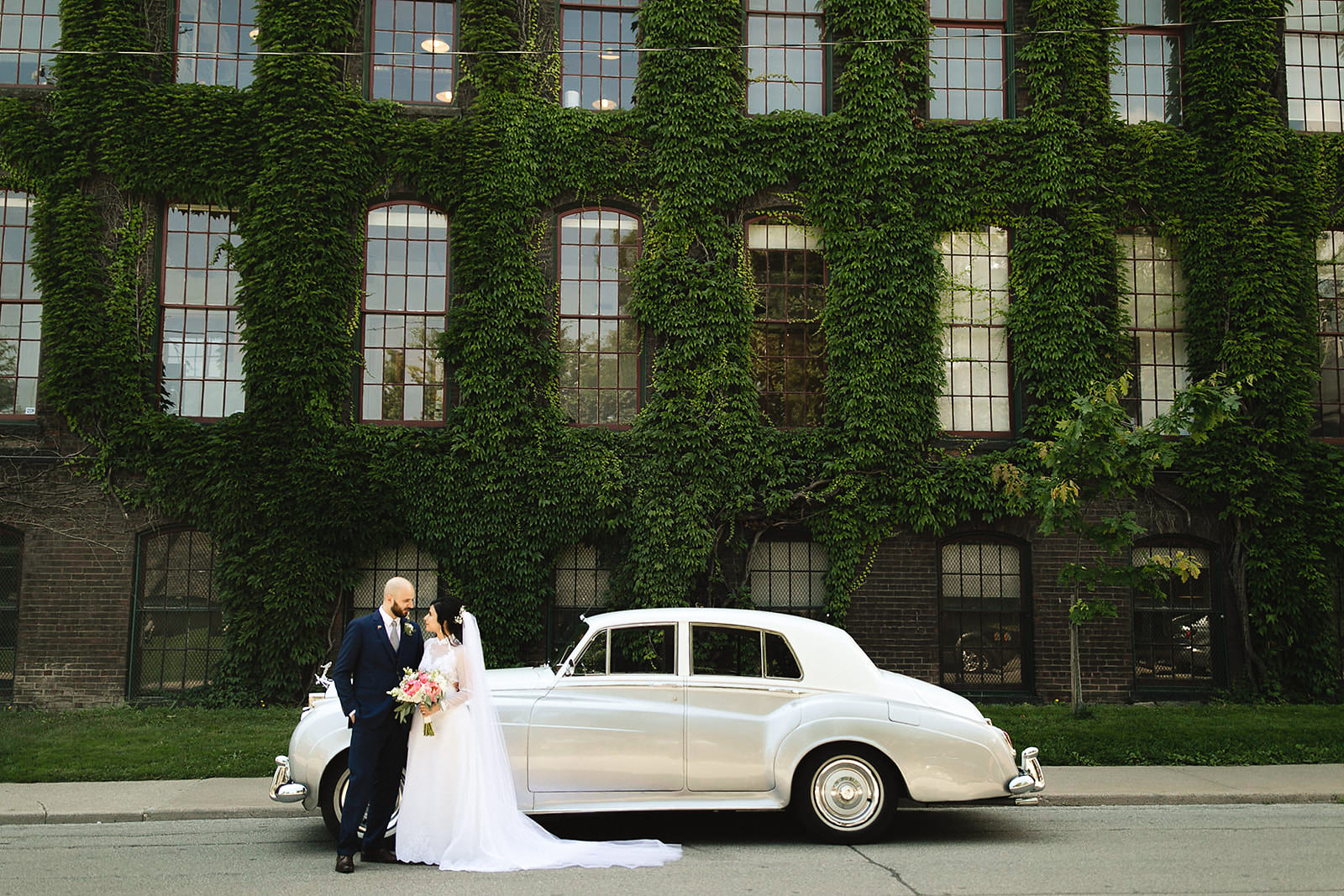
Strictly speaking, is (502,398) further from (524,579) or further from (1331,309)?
(1331,309)

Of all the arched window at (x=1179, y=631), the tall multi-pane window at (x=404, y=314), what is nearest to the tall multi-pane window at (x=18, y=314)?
the tall multi-pane window at (x=404, y=314)

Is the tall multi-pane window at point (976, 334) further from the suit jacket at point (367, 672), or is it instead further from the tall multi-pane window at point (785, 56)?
the suit jacket at point (367, 672)

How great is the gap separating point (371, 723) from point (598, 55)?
1229 cm

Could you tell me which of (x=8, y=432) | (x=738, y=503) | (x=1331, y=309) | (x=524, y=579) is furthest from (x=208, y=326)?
(x=1331, y=309)

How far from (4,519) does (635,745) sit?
37.3 ft

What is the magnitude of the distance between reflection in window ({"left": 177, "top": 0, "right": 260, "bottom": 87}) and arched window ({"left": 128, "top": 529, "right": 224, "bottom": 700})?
6.63 metres

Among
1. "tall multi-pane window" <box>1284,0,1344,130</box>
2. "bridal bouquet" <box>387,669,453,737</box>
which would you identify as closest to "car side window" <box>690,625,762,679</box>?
"bridal bouquet" <box>387,669,453,737</box>

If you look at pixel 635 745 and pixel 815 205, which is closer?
pixel 635 745

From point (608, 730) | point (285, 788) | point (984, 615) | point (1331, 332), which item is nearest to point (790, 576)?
point (984, 615)

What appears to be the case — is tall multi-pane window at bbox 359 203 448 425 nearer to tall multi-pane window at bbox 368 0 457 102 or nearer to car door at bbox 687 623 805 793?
tall multi-pane window at bbox 368 0 457 102

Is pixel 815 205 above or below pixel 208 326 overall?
above

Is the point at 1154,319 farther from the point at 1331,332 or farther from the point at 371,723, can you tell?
the point at 371,723

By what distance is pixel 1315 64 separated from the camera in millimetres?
17562

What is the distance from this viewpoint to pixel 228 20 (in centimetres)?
1662
